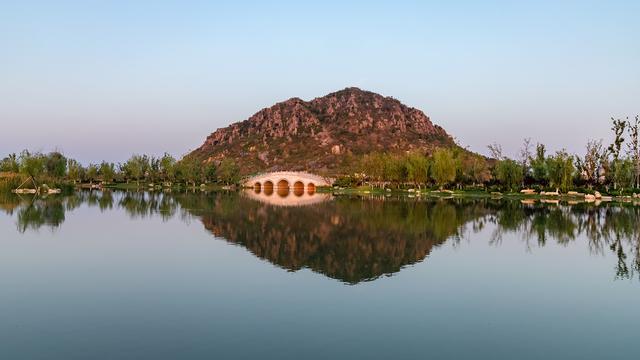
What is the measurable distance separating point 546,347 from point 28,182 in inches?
4069

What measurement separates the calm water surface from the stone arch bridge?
106m

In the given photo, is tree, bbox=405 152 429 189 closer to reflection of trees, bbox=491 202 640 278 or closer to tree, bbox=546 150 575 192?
tree, bbox=546 150 575 192

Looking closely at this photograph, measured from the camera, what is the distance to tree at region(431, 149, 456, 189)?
99.4 metres

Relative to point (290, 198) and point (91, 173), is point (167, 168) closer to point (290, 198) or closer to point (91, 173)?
point (91, 173)

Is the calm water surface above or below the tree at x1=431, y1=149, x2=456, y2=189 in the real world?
below

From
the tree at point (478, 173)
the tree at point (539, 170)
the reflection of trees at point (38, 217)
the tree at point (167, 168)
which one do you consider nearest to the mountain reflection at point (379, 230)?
the reflection of trees at point (38, 217)

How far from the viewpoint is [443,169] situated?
→ 99.6 m

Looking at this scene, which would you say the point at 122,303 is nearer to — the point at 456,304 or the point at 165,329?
the point at 165,329

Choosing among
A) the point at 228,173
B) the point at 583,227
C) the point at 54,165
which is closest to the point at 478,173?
the point at 583,227

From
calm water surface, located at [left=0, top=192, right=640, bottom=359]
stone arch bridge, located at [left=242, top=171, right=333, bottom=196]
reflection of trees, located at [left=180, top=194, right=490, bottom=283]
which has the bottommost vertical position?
Result: calm water surface, located at [left=0, top=192, right=640, bottom=359]

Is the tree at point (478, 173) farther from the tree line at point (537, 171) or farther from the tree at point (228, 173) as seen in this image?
the tree at point (228, 173)

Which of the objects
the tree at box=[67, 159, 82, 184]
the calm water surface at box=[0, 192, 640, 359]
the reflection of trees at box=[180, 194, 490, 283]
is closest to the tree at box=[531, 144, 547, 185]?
the reflection of trees at box=[180, 194, 490, 283]

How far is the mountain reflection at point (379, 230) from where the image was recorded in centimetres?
2878

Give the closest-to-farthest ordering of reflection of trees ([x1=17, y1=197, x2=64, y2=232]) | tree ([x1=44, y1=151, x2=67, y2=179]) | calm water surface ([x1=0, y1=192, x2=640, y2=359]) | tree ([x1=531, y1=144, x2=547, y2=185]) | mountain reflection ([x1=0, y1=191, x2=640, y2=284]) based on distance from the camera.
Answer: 1. calm water surface ([x1=0, y1=192, x2=640, y2=359])
2. mountain reflection ([x1=0, y1=191, x2=640, y2=284])
3. reflection of trees ([x1=17, y1=197, x2=64, y2=232])
4. tree ([x1=531, y1=144, x2=547, y2=185])
5. tree ([x1=44, y1=151, x2=67, y2=179])
